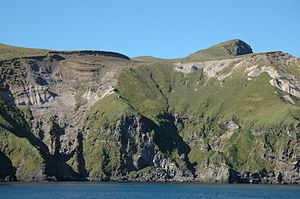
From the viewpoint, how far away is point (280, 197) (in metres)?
186

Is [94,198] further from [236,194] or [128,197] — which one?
[236,194]

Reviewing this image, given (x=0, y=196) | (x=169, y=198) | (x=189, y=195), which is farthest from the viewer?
(x=189, y=195)

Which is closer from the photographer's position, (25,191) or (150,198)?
(150,198)

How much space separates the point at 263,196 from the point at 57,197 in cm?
6301

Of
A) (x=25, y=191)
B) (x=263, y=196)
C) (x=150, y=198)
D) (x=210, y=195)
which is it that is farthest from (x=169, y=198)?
(x=25, y=191)

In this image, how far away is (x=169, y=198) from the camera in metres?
178

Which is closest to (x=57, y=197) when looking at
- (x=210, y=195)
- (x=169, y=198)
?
(x=169, y=198)

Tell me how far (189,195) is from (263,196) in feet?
73.7

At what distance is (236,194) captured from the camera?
196 meters

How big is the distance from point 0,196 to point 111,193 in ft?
123

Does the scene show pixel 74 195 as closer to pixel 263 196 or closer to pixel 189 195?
pixel 189 195

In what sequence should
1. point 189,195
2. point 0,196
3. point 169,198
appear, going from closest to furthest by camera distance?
point 0,196
point 169,198
point 189,195

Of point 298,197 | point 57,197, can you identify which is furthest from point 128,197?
point 298,197

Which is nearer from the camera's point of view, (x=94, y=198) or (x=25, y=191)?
(x=94, y=198)
